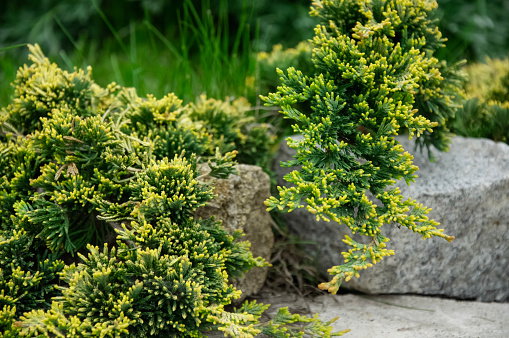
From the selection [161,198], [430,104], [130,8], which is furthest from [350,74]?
[130,8]

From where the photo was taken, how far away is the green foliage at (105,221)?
1.84m

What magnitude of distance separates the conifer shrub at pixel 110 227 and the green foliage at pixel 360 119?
1.47ft

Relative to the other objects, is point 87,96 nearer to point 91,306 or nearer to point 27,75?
point 27,75

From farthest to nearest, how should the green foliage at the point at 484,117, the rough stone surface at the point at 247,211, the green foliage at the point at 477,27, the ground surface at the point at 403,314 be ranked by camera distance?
the green foliage at the point at 477,27, the green foliage at the point at 484,117, the rough stone surface at the point at 247,211, the ground surface at the point at 403,314

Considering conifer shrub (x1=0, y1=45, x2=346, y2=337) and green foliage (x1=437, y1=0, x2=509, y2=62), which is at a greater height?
green foliage (x1=437, y1=0, x2=509, y2=62)

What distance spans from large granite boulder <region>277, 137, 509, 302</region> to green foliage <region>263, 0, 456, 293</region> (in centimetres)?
56

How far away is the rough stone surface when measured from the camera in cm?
244

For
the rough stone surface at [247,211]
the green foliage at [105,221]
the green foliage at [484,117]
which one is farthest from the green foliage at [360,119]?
the green foliage at [484,117]

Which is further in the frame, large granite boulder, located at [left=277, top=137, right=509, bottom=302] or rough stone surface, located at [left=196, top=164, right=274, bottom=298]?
large granite boulder, located at [left=277, top=137, right=509, bottom=302]

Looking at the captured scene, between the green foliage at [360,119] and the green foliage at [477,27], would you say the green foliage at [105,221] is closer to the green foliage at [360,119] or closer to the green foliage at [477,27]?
the green foliage at [360,119]

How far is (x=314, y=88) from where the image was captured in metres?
2.19

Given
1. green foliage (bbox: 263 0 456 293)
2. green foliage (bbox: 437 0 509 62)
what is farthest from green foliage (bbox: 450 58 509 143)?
green foliage (bbox: 437 0 509 62)

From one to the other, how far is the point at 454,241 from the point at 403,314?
0.57m

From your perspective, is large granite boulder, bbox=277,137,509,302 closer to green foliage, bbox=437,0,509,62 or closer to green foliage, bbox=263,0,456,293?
green foliage, bbox=263,0,456,293
